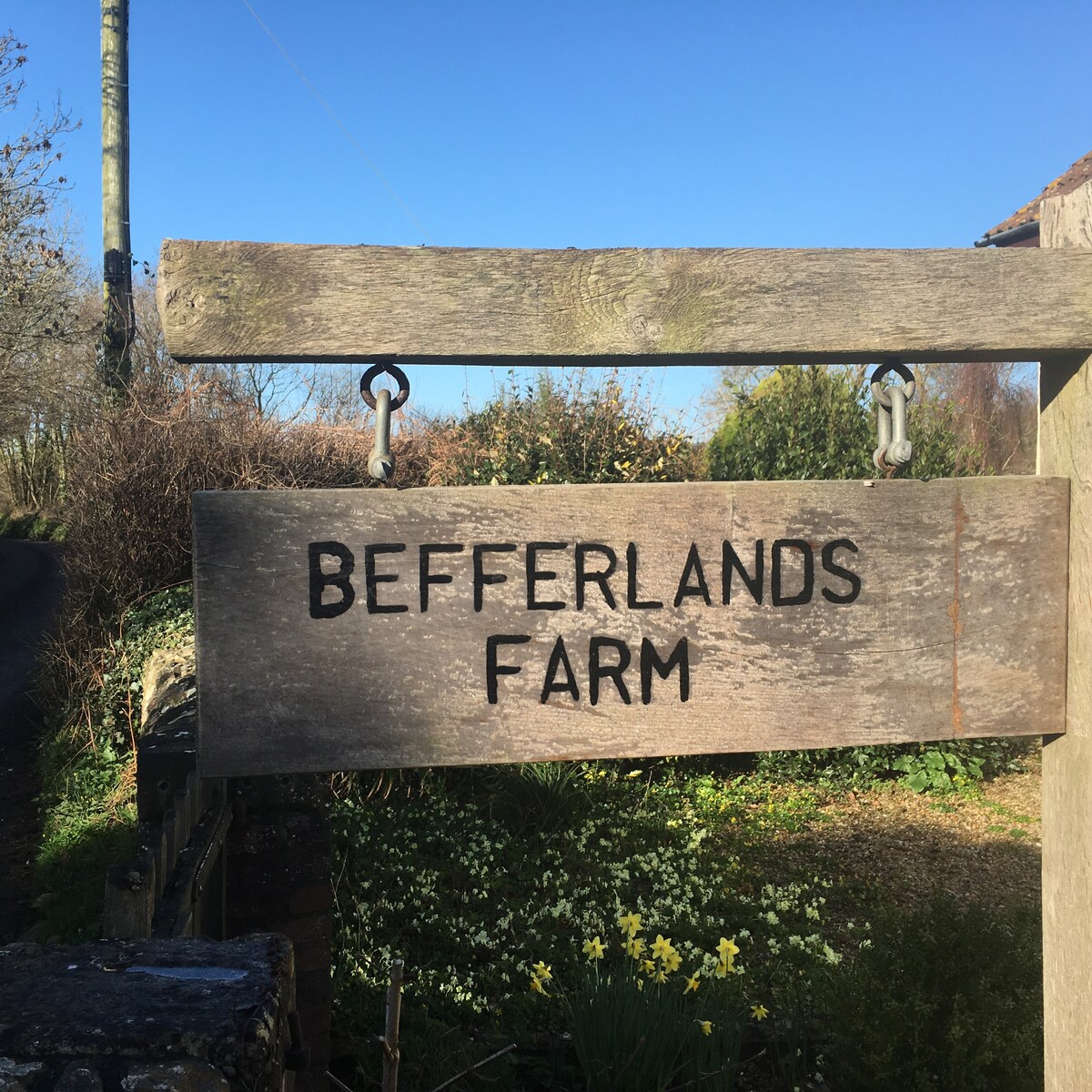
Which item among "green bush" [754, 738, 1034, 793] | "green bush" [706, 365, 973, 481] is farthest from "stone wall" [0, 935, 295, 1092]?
"green bush" [706, 365, 973, 481]

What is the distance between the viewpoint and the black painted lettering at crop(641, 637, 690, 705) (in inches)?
65.1

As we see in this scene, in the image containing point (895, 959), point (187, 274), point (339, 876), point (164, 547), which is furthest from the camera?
point (164, 547)

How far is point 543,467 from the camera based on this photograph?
24.2ft

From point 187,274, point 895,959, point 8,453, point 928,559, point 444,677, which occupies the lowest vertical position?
point 895,959

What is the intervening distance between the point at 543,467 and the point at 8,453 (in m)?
15.9

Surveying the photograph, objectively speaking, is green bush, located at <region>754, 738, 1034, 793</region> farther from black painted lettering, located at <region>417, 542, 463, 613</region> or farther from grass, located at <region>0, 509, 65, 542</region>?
grass, located at <region>0, 509, 65, 542</region>

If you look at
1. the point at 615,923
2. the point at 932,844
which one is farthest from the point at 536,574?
the point at 932,844

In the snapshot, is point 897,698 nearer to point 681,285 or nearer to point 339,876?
point 681,285

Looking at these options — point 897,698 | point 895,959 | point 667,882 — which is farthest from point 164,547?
point 897,698

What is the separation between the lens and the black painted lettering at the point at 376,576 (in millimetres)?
1587

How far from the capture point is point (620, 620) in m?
1.64

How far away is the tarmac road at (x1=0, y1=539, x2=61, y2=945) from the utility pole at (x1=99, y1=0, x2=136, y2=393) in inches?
138

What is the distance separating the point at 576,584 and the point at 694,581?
0.71ft

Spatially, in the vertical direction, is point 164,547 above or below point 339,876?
above
